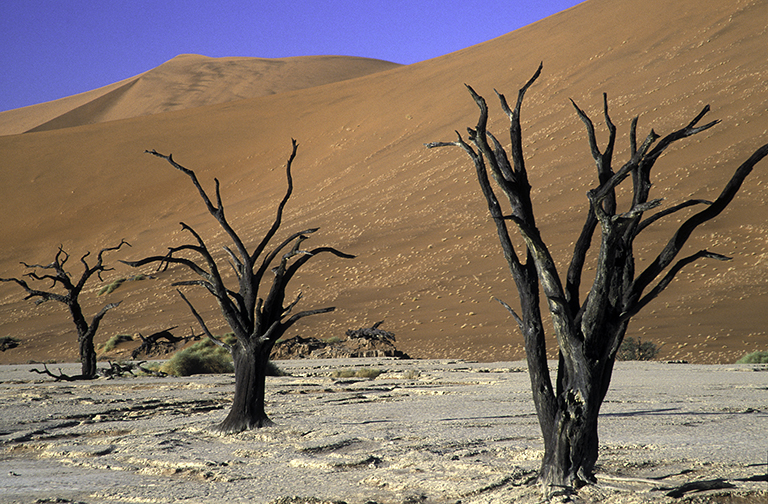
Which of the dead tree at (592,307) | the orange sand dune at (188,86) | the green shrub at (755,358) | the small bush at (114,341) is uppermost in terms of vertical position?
the orange sand dune at (188,86)

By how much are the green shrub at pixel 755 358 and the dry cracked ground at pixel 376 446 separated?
3.66 metres

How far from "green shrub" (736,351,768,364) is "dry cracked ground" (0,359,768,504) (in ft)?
12.0

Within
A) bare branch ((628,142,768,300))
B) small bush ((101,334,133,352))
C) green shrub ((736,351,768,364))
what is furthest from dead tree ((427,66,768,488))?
small bush ((101,334,133,352))

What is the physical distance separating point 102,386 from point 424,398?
662 centimetres

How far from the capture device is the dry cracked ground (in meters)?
4.71

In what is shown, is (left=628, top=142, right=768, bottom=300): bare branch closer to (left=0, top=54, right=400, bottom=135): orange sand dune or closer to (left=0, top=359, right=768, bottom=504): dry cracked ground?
(left=0, top=359, right=768, bottom=504): dry cracked ground

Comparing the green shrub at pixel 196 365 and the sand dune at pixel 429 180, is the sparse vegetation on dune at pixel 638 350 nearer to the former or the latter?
the sand dune at pixel 429 180

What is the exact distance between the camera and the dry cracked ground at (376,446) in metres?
4.71

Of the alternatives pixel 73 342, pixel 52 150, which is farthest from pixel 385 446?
pixel 52 150

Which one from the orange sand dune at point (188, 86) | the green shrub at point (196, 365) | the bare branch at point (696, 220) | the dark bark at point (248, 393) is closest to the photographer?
the bare branch at point (696, 220)

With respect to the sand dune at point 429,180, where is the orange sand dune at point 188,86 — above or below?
above

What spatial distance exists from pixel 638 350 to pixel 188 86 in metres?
71.0

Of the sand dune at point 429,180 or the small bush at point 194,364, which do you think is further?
the sand dune at point 429,180

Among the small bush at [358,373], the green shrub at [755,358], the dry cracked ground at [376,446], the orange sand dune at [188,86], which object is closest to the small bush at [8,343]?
the dry cracked ground at [376,446]
